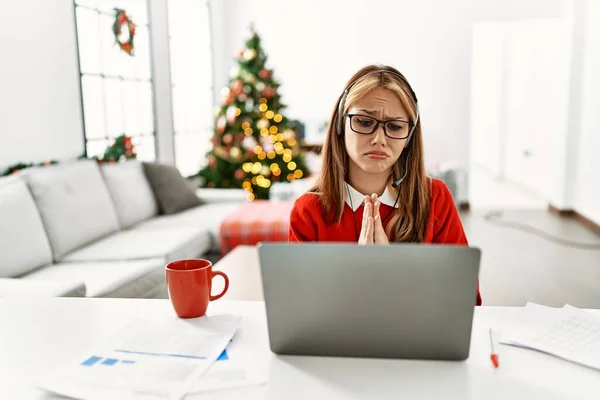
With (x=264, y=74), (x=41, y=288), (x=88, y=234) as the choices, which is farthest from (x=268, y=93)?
(x=41, y=288)

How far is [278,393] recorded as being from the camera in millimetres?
864

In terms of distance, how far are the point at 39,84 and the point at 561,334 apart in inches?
133

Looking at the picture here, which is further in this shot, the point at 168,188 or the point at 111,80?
the point at 111,80

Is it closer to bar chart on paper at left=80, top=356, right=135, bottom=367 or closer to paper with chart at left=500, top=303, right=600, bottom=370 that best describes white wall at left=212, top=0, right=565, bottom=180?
paper with chart at left=500, top=303, right=600, bottom=370

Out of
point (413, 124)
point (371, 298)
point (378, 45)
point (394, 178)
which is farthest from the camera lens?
point (378, 45)

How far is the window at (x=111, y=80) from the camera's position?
4.28 metres

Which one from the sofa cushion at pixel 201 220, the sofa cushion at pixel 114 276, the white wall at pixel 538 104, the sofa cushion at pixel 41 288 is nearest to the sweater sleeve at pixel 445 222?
the sofa cushion at pixel 41 288

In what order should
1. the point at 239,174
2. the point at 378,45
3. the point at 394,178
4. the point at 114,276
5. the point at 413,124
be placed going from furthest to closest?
the point at 378,45
the point at 239,174
the point at 114,276
the point at 394,178
the point at 413,124

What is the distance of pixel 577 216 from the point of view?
226 inches

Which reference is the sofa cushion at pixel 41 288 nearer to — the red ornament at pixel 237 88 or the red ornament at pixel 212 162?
the red ornament at pixel 212 162

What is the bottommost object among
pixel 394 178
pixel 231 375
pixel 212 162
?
pixel 212 162

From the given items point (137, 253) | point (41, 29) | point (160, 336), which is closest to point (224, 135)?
point (41, 29)

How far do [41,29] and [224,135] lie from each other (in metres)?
2.41

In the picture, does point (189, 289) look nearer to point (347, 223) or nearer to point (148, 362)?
point (148, 362)
